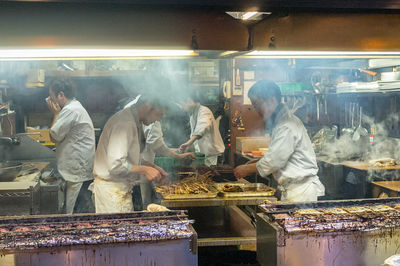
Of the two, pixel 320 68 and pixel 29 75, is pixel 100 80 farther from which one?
pixel 320 68

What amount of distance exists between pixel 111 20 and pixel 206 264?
2.12 m

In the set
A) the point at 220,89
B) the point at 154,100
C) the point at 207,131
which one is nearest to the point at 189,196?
the point at 154,100

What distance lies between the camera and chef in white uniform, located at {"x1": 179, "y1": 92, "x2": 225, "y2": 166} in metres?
7.04

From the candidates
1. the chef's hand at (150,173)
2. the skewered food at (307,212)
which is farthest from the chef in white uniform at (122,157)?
the skewered food at (307,212)

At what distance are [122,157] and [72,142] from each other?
174cm

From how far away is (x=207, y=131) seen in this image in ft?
23.7

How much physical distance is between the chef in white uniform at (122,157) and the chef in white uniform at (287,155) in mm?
1126

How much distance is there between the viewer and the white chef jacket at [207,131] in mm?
7070

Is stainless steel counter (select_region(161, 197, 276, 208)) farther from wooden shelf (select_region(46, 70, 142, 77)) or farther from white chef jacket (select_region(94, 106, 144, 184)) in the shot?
wooden shelf (select_region(46, 70, 142, 77))

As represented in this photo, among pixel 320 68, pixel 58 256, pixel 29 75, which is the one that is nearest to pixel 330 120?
pixel 320 68

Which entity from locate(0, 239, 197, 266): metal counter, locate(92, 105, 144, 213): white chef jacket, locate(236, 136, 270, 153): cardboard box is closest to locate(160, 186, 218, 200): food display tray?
locate(92, 105, 144, 213): white chef jacket

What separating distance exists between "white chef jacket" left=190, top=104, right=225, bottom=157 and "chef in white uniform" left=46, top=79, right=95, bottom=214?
93.3 inches

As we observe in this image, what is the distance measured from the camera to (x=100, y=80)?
923 cm

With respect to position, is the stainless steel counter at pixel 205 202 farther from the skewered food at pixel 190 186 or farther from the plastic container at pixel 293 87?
the plastic container at pixel 293 87
